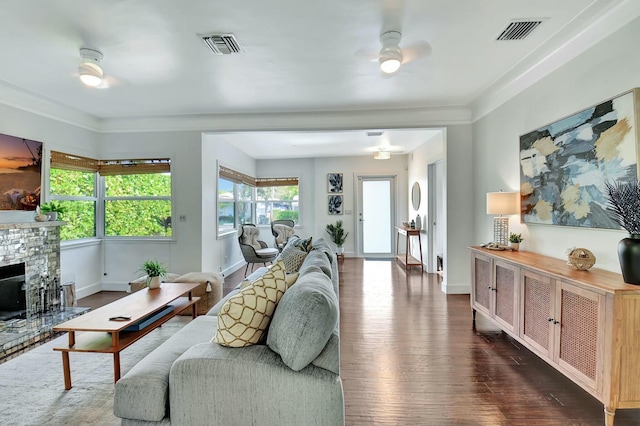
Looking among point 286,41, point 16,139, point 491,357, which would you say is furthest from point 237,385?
point 16,139

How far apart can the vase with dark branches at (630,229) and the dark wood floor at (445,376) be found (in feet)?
3.02

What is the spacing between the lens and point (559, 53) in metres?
2.62

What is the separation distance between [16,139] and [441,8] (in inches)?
176

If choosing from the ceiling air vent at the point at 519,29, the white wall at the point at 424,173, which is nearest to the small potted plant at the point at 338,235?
the white wall at the point at 424,173

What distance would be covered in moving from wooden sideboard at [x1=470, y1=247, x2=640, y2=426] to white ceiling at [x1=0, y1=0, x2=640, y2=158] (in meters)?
1.72

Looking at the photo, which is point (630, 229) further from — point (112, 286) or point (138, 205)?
point (112, 286)

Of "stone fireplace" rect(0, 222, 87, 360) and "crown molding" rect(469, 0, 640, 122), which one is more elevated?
"crown molding" rect(469, 0, 640, 122)

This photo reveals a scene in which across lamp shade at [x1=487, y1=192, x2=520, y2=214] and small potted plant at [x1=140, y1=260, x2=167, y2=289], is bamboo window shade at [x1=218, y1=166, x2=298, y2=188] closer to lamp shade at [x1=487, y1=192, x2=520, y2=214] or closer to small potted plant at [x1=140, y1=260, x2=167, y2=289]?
small potted plant at [x1=140, y1=260, x2=167, y2=289]

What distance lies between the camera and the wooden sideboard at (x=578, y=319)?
1.66m

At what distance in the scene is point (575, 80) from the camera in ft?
8.18

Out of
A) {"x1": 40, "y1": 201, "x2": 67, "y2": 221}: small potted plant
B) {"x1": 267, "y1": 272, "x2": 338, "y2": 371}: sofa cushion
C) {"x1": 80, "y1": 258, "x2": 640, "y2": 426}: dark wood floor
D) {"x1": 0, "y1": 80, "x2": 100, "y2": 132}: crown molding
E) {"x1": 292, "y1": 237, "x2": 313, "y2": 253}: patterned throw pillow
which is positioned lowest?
{"x1": 80, "y1": 258, "x2": 640, "y2": 426}: dark wood floor

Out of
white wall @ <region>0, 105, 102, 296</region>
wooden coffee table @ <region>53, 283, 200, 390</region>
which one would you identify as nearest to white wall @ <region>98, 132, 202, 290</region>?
white wall @ <region>0, 105, 102, 296</region>

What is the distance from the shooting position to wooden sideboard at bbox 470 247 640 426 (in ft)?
5.45

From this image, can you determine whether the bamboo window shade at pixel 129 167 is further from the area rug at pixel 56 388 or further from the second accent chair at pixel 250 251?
the area rug at pixel 56 388
